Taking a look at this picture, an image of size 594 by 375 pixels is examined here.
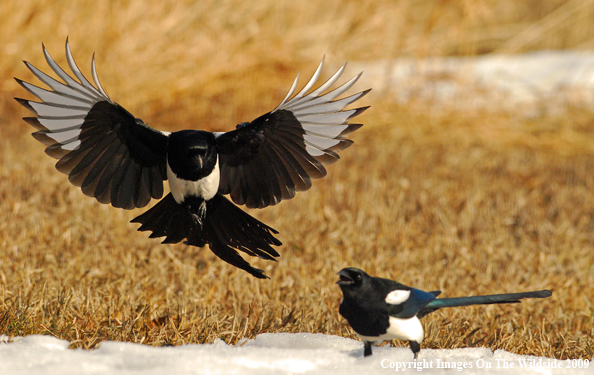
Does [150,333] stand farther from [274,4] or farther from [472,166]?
[274,4]

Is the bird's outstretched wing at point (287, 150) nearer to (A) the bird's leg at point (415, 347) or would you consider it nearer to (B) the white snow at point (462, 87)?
(A) the bird's leg at point (415, 347)

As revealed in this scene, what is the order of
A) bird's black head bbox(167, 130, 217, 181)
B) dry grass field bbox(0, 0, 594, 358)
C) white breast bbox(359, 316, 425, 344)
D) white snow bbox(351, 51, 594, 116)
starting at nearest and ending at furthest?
white breast bbox(359, 316, 425, 344) < bird's black head bbox(167, 130, 217, 181) < dry grass field bbox(0, 0, 594, 358) < white snow bbox(351, 51, 594, 116)

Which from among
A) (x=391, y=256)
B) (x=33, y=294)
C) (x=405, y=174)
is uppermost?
(x=405, y=174)

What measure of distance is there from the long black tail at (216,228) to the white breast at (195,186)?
0.08 m

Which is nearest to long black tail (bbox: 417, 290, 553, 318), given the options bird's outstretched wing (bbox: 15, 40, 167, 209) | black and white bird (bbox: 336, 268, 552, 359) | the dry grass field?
black and white bird (bbox: 336, 268, 552, 359)

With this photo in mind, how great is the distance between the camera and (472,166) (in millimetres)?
5855

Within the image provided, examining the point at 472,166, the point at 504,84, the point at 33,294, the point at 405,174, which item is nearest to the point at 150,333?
the point at 33,294

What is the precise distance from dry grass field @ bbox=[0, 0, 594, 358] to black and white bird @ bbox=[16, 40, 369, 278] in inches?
14.7

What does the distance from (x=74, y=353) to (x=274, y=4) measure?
5344mm

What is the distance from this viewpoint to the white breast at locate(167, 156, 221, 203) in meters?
2.23

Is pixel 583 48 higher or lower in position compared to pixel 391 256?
higher

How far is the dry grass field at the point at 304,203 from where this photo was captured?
107 inches

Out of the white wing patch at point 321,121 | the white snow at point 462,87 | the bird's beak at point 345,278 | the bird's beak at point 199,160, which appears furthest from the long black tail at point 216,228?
the white snow at point 462,87

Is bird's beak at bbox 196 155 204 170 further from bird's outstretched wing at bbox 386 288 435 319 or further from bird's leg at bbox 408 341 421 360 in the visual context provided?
bird's leg at bbox 408 341 421 360
